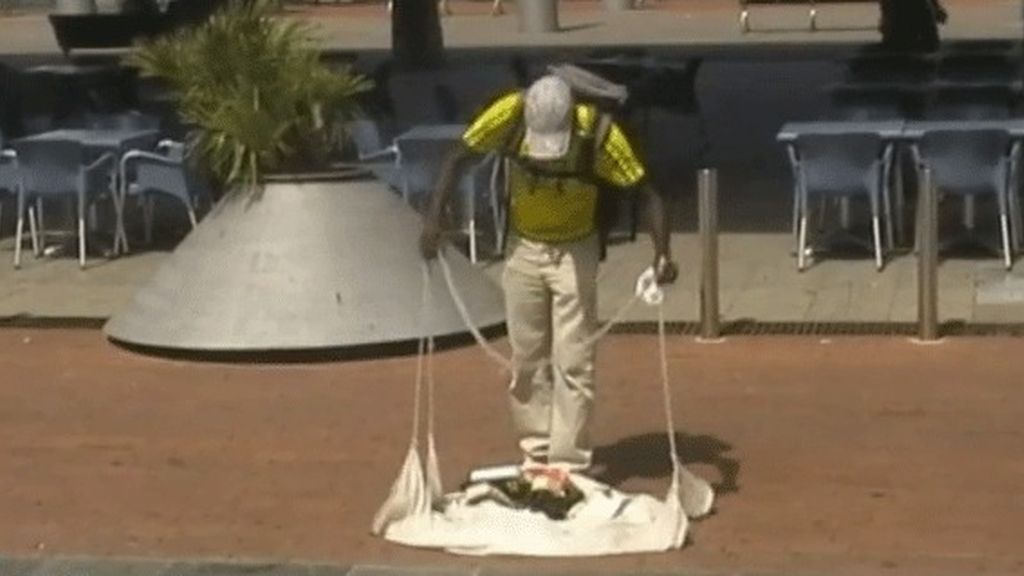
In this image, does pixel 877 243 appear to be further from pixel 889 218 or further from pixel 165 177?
pixel 165 177

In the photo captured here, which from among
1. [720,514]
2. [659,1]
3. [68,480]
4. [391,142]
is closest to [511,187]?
[720,514]

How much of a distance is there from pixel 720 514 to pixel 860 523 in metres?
0.53

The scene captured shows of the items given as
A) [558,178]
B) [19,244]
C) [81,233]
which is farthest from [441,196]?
[19,244]

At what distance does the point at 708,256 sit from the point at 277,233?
2294mm

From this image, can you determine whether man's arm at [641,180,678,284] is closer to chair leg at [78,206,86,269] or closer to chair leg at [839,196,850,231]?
chair leg at [839,196,850,231]

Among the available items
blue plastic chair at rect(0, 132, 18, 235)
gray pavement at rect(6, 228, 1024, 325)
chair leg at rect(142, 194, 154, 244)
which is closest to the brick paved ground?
gray pavement at rect(6, 228, 1024, 325)

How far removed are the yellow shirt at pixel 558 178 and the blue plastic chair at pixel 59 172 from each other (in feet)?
24.0

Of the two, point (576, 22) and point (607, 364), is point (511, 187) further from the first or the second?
point (576, 22)

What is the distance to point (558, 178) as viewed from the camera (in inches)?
361

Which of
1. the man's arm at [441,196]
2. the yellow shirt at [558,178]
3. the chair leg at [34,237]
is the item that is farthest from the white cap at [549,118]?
the chair leg at [34,237]

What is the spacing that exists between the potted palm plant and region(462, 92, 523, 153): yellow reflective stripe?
148 inches

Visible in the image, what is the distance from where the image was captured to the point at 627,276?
50.9 feet

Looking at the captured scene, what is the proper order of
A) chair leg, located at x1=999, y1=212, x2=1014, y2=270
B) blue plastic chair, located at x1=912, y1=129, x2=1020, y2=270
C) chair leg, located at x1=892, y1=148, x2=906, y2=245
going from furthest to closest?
1. chair leg, located at x1=892, y1=148, x2=906, y2=245
2. chair leg, located at x1=999, y1=212, x2=1014, y2=270
3. blue plastic chair, located at x1=912, y1=129, x2=1020, y2=270

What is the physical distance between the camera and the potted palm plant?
42.7 ft
